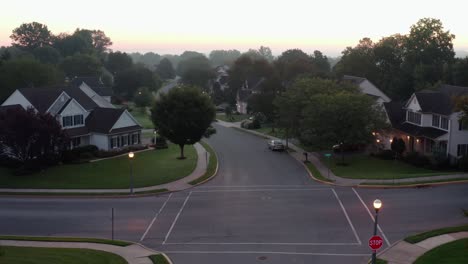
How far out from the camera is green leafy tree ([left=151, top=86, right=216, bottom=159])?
50.4m

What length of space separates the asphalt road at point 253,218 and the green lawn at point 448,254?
7.75ft

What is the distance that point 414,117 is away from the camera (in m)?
55.6

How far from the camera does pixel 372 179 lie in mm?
38781

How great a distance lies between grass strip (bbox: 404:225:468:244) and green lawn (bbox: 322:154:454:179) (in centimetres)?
1305

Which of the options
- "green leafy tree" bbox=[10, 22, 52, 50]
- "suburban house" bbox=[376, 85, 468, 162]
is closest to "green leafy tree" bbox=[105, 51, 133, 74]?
"green leafy tree" bbox=[10, 22, 52, 50]

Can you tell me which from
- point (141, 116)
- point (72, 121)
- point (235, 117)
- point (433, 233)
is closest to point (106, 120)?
point (72, 121)

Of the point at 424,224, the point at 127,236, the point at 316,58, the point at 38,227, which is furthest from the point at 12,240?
the point at 316,58

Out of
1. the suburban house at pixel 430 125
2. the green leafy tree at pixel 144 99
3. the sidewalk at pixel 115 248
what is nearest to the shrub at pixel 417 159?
the suburban house at pixel 430 125

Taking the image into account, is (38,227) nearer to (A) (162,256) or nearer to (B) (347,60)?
(A) (162,256)

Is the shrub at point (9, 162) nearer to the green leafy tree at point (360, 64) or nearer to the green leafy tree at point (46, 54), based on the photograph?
the green leafy tree at point (360, 64)

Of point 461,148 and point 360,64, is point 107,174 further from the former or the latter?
point 360,64

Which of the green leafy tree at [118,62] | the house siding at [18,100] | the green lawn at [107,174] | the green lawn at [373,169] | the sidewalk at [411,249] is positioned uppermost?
the green leafy tree at [118,62]

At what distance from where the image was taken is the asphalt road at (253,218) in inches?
940

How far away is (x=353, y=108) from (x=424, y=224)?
22.8 m
